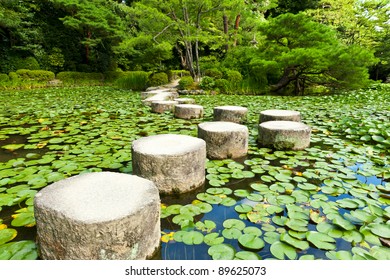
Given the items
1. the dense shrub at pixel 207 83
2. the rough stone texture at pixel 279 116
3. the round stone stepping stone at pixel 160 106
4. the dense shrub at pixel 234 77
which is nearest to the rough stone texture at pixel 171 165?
the rough stone texture at pixel 279 116

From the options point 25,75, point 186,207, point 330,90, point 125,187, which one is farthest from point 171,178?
point 25,75

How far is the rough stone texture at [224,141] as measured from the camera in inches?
113

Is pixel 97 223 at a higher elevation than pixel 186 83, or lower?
lower

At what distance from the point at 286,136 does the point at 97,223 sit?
2569 mm

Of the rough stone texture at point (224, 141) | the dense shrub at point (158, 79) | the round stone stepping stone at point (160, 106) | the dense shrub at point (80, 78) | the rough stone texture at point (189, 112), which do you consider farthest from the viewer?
the dense shrub at point (80, 78)

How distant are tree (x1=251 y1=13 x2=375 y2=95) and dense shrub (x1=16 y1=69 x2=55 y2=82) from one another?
1144 cm

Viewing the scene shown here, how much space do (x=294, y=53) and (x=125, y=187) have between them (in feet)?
25.8

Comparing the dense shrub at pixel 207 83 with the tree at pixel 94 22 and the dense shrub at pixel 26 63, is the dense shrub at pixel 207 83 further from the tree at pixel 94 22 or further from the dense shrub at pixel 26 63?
the dense shrub at pixel 26 63

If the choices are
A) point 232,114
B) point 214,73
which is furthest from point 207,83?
point 232,114

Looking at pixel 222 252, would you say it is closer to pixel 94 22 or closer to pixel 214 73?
pixel 214 73

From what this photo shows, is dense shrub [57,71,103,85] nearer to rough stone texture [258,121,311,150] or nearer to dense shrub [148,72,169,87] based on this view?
dense shrub [148,72,169,87]

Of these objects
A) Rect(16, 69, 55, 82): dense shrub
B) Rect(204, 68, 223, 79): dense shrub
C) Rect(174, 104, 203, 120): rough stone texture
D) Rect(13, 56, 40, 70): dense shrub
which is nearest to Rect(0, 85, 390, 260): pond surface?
Rect(174, 104, 203, 120): rough stone texture

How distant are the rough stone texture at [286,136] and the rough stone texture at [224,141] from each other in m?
0.44

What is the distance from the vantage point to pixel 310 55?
754 centimetres
